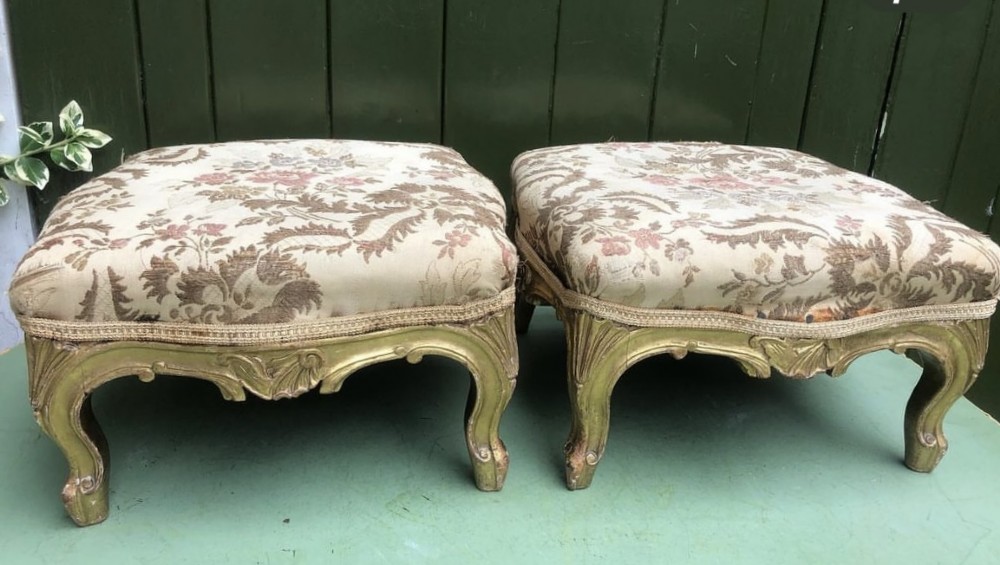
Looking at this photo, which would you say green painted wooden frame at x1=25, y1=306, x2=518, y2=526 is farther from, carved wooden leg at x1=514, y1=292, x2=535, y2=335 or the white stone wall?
the white stone wall

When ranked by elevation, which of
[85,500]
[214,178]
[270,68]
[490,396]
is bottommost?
[85,500]

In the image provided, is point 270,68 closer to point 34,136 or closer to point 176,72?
point 176,72

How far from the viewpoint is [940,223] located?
39.4 inches

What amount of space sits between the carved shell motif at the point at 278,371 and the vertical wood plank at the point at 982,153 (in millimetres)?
1431

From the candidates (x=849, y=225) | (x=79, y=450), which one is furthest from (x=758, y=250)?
(x=79, y=450)

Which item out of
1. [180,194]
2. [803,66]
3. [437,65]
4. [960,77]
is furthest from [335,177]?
[960,77]

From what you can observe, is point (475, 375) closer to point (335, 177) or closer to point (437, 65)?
point (335, 177)

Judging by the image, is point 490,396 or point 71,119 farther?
point 71,119

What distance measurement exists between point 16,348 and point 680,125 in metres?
1.30

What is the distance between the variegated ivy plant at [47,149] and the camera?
137cm

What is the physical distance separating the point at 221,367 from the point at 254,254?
14cm

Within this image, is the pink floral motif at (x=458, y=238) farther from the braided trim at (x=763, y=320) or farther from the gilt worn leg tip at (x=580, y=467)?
the gilt worn leg tip at (x=580, y=467)

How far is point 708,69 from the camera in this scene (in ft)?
5.04

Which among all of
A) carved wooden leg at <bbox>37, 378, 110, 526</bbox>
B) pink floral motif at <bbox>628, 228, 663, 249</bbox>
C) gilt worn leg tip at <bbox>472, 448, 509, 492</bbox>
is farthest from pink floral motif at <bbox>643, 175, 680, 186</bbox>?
carved wooden leg at <bbox>37, 378, 110, 526</bbox>
